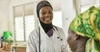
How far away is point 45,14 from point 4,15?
5.05m

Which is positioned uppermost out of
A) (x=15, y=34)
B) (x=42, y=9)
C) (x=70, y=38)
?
(x=42, y=9)

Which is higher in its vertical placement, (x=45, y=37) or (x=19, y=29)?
(x=45, y=37)

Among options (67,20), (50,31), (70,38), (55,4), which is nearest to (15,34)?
(55,4)

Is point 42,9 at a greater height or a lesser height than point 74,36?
greater

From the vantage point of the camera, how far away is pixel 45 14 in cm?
165

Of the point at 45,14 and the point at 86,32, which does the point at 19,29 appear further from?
the point at 86,32

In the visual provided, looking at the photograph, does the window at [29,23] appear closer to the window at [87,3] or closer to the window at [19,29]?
the window at [19,29]

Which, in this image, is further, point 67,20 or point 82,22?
point 67,20

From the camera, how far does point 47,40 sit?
1.64m

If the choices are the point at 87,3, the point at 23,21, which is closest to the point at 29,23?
the point at 23,21

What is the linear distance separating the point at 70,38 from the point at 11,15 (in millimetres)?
5880

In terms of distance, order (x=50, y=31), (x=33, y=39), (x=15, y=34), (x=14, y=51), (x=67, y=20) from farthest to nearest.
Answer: (x=15, y=34) → (x=14, y=51) → (x=67, y=20) → (x=50, y=31) → (x=33, y=39)

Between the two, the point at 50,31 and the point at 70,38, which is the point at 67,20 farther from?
the point at 70,38

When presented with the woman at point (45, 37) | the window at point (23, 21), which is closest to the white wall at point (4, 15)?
the window at point (23, 21)
